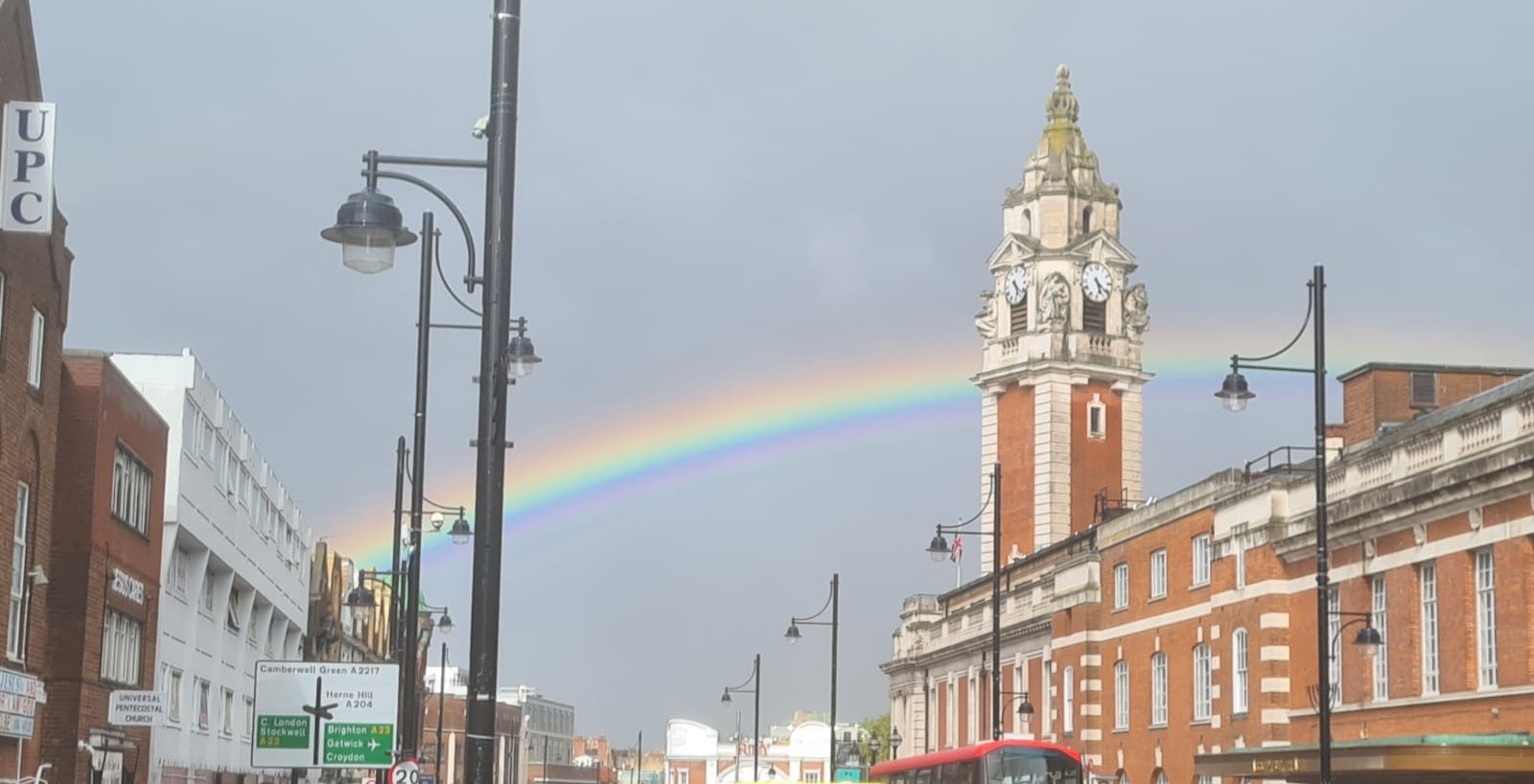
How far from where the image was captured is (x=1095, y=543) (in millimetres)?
74250

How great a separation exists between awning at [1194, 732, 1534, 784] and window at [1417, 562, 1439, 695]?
4.48 metres

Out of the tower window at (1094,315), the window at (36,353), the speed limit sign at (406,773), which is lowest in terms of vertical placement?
the speed limit sign at (406,773)

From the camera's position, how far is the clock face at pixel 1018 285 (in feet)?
381

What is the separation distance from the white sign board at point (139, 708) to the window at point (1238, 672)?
30843 millimetres

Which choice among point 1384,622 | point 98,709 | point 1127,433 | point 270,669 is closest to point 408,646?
point 270,669

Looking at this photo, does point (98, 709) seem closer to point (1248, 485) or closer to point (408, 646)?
point (408, 646)

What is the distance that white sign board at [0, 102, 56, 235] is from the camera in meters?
28.5

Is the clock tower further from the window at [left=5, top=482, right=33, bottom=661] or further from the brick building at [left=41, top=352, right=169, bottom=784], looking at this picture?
the window at [left=5, top=482, right=33, bottom=661]

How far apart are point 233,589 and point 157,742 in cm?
1617

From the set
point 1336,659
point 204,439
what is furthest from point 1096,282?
point 1336,659

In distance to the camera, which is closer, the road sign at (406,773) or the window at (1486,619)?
the road sign at (406,773)

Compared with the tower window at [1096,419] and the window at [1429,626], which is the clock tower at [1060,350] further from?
the window at [1429,626]

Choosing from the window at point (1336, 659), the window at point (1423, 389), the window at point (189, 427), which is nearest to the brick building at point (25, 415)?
the window at point (189, 427)

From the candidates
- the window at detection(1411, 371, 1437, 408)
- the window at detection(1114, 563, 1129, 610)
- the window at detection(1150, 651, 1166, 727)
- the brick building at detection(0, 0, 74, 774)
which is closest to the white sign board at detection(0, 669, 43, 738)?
the brick building at detection(0, 0, 74, 774)
